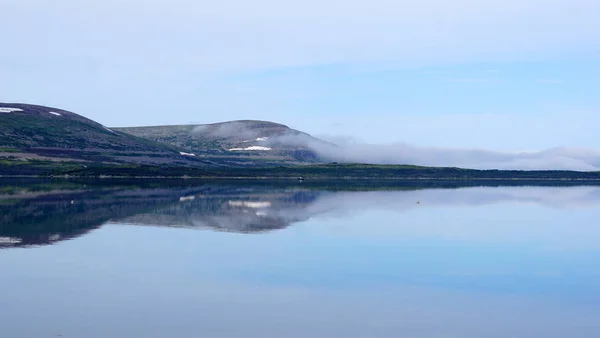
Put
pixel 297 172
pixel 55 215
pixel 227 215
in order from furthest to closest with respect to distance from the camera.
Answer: pixel 297 172
pixel 227 215
pixel 55 215

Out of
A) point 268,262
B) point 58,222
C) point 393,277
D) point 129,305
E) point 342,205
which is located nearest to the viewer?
point 129,305

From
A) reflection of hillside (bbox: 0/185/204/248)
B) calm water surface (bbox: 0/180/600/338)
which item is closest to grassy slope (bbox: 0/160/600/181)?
reflection of hillside (bbox: 0/185/204/248)

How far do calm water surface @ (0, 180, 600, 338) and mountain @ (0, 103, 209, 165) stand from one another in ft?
350

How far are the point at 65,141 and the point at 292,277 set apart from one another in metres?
148

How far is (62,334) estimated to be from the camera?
12.9 m

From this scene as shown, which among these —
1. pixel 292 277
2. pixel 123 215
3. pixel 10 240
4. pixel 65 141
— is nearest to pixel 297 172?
pixel 65 141

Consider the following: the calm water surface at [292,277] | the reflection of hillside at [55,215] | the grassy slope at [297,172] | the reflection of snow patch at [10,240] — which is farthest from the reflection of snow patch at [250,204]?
the grassy slope at [297,172]

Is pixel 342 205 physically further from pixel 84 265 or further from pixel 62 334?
pixel 62 334

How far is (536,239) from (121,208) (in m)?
24.1

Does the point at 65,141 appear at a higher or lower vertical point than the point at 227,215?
higher

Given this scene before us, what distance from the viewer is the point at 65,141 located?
6176 inches

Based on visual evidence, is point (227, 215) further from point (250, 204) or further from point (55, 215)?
point (55, 215)

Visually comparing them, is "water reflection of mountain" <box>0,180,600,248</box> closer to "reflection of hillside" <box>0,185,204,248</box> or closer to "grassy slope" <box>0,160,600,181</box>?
"reflection of hillside" <box>0,185,204,248</box>

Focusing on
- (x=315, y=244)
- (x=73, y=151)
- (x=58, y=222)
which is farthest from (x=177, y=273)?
(x=73, y=151)
